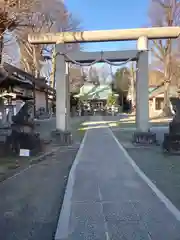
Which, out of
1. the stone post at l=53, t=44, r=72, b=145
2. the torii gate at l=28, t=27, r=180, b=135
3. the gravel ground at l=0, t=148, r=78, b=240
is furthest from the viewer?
the stone post at l=53, t=44, r=72, b=145

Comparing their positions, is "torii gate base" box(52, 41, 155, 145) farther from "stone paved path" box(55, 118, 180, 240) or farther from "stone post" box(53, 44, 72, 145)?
"stone paved path" box(55, 118, 180, 240)

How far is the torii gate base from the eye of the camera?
14859 mm

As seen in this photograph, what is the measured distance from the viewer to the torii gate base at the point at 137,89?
14.9 meters

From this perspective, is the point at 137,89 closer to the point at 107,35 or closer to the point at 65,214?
the point at 107,35

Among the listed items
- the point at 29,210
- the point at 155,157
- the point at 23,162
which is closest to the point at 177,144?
the point at 155,157

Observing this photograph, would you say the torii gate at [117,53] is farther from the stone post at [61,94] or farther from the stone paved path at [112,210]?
the stone paved path at [112,210]

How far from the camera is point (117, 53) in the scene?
15352 millimetres

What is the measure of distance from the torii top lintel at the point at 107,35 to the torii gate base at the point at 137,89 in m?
0.45

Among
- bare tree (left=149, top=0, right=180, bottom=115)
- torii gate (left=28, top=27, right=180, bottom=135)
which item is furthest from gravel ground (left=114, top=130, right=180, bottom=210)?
bare tree (left=149, top=0, right=180, bottom=115)

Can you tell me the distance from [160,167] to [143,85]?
629 cm

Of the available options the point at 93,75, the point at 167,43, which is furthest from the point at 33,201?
the point at 93,75

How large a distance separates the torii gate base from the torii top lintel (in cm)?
45

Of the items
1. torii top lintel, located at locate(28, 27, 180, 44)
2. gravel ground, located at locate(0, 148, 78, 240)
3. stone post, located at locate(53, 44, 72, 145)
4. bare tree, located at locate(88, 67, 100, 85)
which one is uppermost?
A: bare tree, located at locate(88, 67, 100, 85)

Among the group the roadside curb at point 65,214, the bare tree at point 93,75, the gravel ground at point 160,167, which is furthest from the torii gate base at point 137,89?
the bare tree at point 93,75
